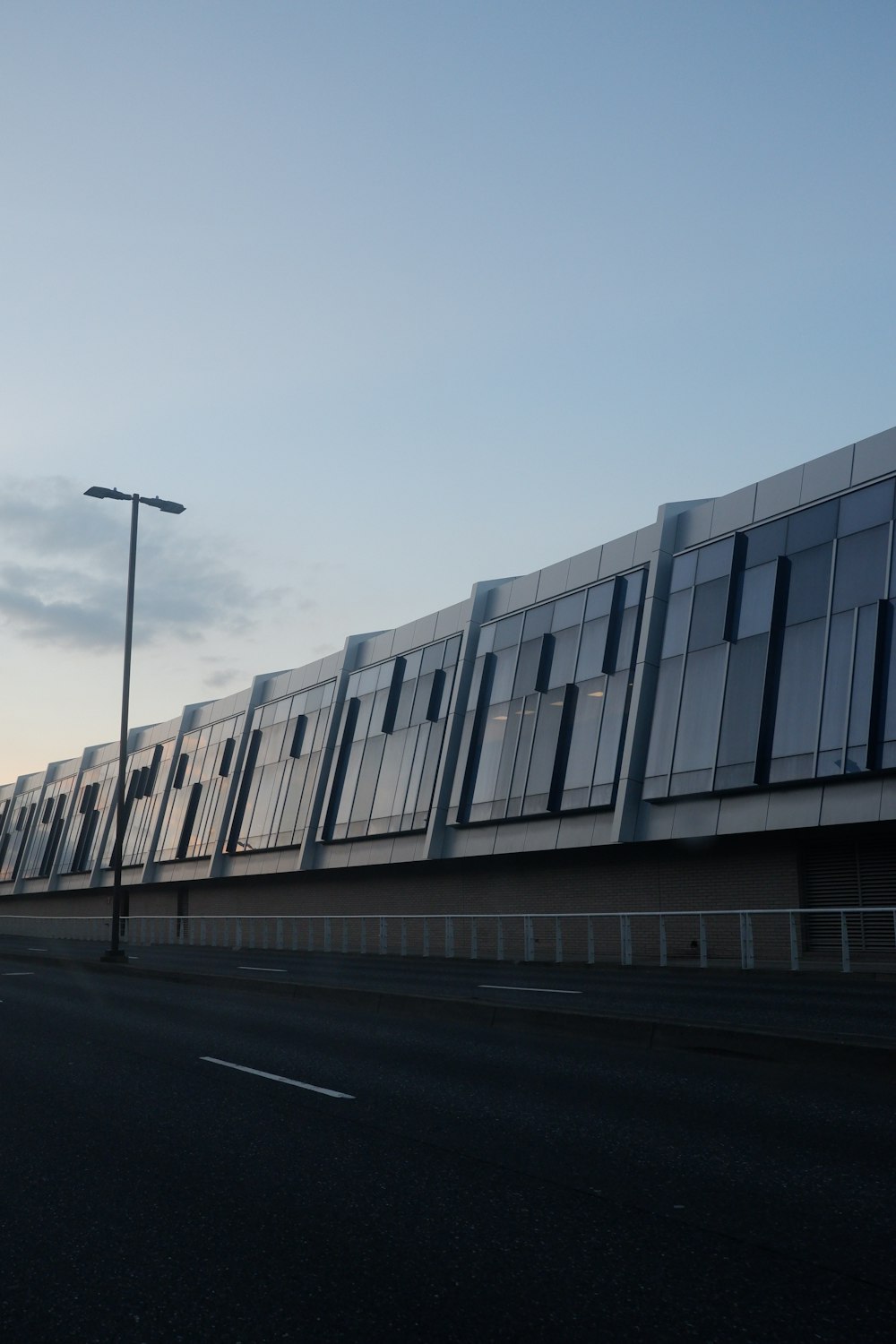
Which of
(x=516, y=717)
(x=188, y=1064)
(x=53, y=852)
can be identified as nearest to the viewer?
(x=188, y=1064)

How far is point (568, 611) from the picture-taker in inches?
1412

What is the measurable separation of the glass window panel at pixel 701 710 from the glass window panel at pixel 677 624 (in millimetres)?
698

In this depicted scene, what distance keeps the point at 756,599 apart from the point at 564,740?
7.60 meters

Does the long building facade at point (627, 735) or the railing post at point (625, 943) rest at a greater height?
the long building facade at point (627, 735)

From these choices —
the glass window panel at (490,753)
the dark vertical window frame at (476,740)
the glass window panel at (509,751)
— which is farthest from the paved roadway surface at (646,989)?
the dark vertical window frame at (476,740)

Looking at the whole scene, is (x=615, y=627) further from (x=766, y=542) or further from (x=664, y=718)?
(x=766, y=542)

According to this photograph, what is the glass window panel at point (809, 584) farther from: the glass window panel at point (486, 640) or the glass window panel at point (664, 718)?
the glass window panel at point (486, 640)

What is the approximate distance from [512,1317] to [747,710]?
2588 centimetres

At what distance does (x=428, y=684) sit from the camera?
137 ft

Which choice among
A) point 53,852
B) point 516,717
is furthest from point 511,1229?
point 53,852

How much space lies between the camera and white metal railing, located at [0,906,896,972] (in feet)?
70.8

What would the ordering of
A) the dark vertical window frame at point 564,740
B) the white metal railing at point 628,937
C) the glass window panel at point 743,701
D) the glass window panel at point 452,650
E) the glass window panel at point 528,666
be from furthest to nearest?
1. the glass window panel at point 452,650
2. the glass window panel at point 528,666
3. the dark vertical window frame at point 564,740
4. the glass window panel at point 743,701
5. the white metal railing at point 628,937

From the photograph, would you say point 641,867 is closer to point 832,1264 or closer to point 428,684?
point 428,684

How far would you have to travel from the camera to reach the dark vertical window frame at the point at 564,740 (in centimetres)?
3384
